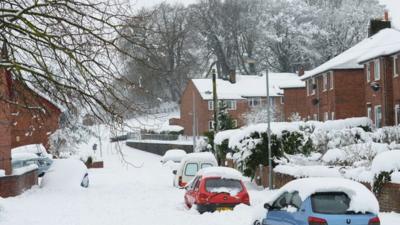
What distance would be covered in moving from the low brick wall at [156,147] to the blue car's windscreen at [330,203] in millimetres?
53919

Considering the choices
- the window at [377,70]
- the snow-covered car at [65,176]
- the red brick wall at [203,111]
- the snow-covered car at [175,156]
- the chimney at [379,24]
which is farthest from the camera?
the red brick wall at [203,111]

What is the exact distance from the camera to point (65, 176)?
3309 centimetres

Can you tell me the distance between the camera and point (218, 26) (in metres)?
102

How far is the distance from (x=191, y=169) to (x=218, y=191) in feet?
33.8

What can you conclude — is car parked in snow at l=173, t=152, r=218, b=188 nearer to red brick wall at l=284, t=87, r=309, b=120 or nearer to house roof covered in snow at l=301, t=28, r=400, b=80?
house roof covered in snow at l=301, t=28, r=400, b=80

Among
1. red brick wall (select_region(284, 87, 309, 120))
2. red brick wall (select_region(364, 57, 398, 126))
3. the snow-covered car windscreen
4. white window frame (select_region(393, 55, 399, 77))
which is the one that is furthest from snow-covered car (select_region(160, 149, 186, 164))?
the snow-covered car windscreen

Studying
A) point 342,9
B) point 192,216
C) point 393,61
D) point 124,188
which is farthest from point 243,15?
point 192,216

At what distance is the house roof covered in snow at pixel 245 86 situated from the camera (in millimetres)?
83062

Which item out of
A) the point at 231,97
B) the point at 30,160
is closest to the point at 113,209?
the point at 30,160

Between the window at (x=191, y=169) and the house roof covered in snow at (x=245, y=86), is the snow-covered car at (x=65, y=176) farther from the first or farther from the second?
the house roof covered in snow at (x=245, y=86)

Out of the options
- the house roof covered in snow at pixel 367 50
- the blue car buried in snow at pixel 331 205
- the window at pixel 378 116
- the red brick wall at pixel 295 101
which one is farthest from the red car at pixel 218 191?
the red brick wall at pixel 295 101

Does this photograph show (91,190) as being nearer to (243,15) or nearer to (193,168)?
(193,168)

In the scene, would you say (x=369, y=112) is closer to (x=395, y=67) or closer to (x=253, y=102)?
(x=395, y=67)

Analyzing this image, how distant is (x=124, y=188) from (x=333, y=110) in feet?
75.1
